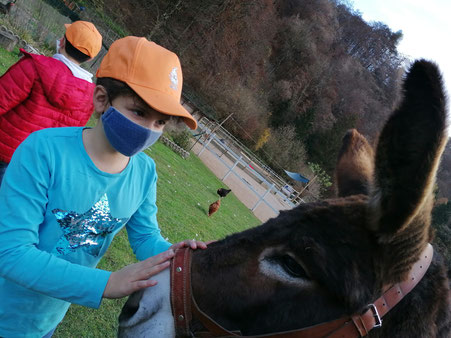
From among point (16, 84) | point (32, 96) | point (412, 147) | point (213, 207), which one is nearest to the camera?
point (412, 147)

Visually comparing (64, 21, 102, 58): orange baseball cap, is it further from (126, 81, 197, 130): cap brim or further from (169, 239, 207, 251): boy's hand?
(169, 239, 207, 251): boy's hand

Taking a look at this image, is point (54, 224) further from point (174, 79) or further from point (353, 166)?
point (353, 166)

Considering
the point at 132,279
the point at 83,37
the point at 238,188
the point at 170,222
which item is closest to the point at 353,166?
the point at 132,279

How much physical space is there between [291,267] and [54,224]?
1291 millimetres

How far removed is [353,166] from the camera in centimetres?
246

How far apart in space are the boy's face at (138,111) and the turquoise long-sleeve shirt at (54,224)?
298 millimetres

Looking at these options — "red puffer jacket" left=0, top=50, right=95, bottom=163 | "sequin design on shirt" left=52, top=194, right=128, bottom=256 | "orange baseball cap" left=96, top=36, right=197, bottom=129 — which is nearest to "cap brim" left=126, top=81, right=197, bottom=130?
"orange baseball cap" left=96, top=36, right=197, bottom=129

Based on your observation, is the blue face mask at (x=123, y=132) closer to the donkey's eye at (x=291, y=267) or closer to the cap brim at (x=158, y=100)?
the cap brim at (x=158, y=100)

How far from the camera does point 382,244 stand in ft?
5.12

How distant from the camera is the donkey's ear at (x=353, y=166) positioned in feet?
7.66

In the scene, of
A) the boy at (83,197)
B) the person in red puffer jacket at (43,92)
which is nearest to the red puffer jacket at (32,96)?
the person in red puffer jacket at (43,92)

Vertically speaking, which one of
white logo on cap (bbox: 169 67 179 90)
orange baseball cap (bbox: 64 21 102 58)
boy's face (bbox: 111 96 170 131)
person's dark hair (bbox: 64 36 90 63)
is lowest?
person's dark hair (bbox: 64 36 90 63)

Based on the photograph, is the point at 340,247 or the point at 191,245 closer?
the point at 340,247

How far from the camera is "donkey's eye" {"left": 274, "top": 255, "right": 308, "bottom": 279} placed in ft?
5.34
